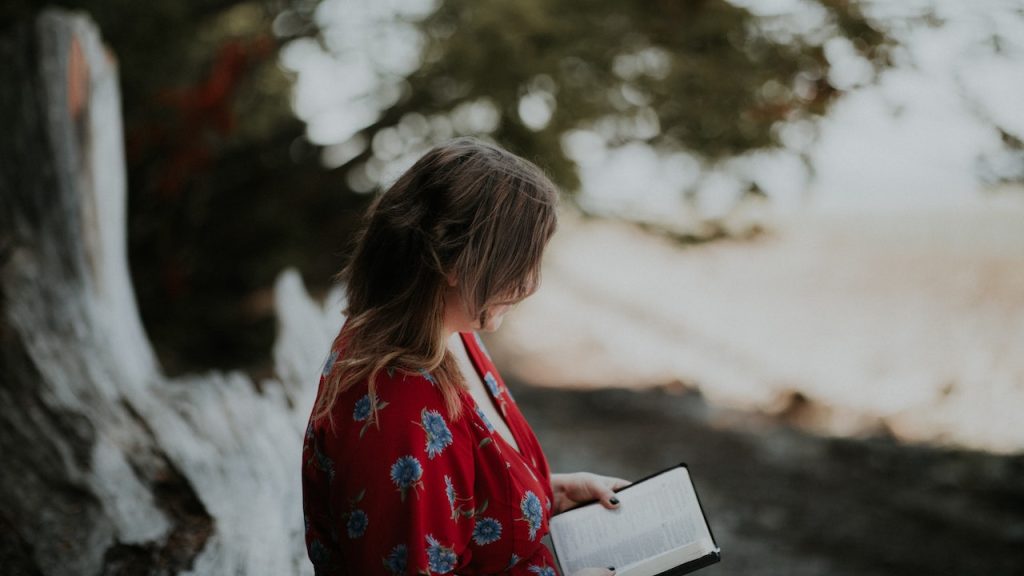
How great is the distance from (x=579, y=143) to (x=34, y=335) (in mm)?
4313

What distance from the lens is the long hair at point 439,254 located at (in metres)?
1.48

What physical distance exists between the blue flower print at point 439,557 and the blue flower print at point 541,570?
276 mm

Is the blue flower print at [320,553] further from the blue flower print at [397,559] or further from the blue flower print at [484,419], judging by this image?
the blue flower print at [484,419]

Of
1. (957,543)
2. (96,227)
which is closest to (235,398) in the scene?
(96,227)

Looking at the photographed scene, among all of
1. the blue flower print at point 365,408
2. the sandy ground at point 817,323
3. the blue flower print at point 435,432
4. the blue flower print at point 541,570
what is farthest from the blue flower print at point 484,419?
the sandy ground at point 817,323

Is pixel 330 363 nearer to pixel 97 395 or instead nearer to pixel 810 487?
pixel 97 395

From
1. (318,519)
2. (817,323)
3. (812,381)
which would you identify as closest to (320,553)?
(318,519)

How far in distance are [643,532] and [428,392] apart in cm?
63

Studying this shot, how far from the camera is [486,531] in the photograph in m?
1.54

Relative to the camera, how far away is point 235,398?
11.2 ft

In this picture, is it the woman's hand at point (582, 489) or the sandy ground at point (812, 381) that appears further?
the sandy ground at point (812, 381)

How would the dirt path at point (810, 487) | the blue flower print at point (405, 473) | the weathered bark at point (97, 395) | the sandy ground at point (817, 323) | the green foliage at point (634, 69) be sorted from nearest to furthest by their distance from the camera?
the blue flower print at point (405, 473) < the weathered bark at point (97, 395) < the dirt path at point (810, 487) < the green foliage at point (634, 69) < the sandy ground at point (817, 323)

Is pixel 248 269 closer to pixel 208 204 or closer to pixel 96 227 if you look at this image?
pixel 208 204

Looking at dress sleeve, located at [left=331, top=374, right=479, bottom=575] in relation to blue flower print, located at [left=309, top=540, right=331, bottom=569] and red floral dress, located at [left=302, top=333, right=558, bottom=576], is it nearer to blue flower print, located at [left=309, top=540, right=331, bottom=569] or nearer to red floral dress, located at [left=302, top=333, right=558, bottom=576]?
red floral dress, located at [left=302, top=333, right=558, bottom=576]
